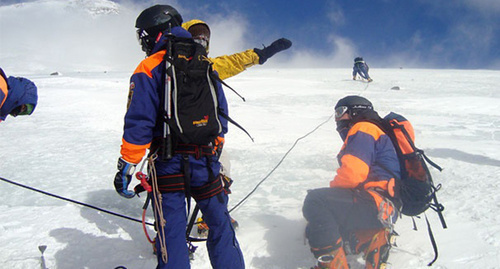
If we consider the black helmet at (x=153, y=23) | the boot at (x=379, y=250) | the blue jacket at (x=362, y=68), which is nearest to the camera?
the black helmet at (x=153, y=23)

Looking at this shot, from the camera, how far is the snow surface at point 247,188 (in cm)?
229

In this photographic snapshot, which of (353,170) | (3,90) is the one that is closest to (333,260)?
(353,170)

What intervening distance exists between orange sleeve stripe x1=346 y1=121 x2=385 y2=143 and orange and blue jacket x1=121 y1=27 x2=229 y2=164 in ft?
4.40

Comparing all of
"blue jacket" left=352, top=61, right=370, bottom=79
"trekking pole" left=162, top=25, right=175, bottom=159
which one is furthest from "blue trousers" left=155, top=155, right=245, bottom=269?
"blue jacket" left=352, top=61, right=370, bottom=79

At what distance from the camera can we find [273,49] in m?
2.44

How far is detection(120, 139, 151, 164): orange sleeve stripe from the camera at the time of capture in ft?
5.19

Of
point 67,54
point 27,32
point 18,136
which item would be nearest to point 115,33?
point 27,32

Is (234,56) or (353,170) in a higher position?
(234,56)

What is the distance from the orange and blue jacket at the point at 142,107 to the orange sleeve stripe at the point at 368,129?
4.40ft

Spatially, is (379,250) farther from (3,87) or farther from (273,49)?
(3,87)

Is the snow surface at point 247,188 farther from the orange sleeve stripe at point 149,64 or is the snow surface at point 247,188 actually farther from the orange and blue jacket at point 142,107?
the orange sleeve stripe at point 149,64

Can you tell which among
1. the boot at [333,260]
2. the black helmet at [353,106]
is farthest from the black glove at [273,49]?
the boot at [333,260]

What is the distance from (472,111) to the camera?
8305 millimetres

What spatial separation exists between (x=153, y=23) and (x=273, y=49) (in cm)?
98
